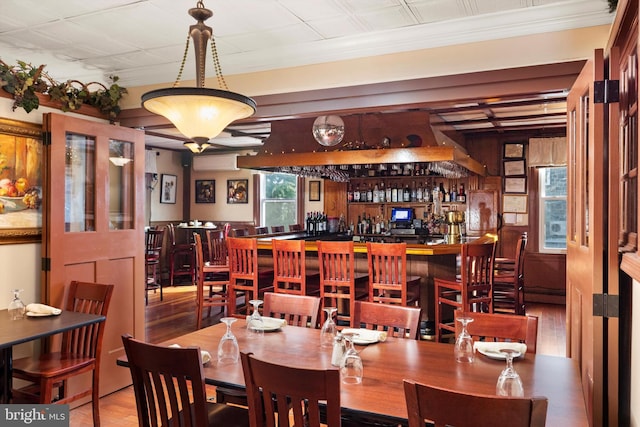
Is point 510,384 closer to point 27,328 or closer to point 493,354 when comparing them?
point 493,354

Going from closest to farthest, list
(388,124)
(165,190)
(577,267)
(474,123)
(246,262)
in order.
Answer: (577,267)
(246,262)
(388,124)
(474,123)
(165,190)

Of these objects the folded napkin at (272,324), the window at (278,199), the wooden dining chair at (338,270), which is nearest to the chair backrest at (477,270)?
the wooden dining chair at (338,270)

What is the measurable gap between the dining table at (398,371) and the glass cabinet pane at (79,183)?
1.71 meters

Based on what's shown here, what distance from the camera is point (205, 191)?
32.2 ft

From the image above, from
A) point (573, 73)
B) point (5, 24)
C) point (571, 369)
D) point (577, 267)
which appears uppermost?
point (5, 24)

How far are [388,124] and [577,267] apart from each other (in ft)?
12.4

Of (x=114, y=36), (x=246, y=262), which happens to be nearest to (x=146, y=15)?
(x=114, y=36)

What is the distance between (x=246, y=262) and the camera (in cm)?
485

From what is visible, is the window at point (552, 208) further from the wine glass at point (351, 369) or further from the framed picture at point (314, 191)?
the wine glass at point (351, 369)

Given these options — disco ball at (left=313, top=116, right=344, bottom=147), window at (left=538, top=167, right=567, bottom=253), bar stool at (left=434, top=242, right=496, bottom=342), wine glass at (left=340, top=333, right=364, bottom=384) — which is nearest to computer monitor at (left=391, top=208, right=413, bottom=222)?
window at (left=538, top=167, right=567, bottom=253)

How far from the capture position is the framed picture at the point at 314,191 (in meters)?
9.01

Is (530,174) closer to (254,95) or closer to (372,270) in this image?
(372,270)

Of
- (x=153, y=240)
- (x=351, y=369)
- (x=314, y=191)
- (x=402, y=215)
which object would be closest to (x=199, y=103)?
(x=351, y=369)

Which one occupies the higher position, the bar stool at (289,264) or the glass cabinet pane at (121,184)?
the glass cabinet pane at (121,184)
